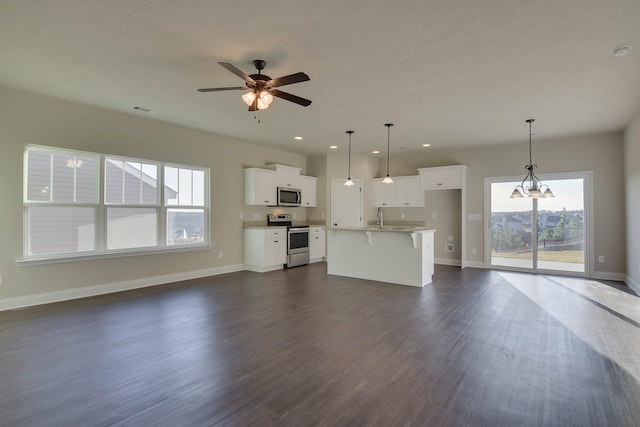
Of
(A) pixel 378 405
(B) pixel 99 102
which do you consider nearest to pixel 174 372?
(A) pixel 378 405

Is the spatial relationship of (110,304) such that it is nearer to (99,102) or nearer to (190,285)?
(190,285)

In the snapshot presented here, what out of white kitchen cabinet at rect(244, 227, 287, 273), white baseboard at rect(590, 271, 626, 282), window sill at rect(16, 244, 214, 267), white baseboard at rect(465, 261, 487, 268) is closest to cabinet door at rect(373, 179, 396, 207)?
white baseboard at rect(465, 261, 487, 268)

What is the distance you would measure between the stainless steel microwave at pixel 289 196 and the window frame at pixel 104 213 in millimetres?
1639

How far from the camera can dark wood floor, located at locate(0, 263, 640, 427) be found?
1960 mm

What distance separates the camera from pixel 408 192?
8.07 m

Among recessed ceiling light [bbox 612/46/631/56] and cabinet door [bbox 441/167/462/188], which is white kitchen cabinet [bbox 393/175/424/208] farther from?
recessed ceiling light [bbox 612/46/631/56]

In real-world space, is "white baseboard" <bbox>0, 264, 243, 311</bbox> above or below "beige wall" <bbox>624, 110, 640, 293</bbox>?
below

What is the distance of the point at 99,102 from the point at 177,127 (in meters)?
1.34

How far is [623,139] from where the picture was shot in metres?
5.76

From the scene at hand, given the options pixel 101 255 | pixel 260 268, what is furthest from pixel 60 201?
pixel 260 268

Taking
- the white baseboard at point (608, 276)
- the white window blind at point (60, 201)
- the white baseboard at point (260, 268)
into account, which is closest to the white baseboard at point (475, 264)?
the white baseboard at point (608, 276)

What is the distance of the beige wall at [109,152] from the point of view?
4.01 m

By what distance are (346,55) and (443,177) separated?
5.13 metres

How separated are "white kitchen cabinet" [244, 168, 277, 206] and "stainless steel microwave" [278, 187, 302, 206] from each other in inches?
11.0
